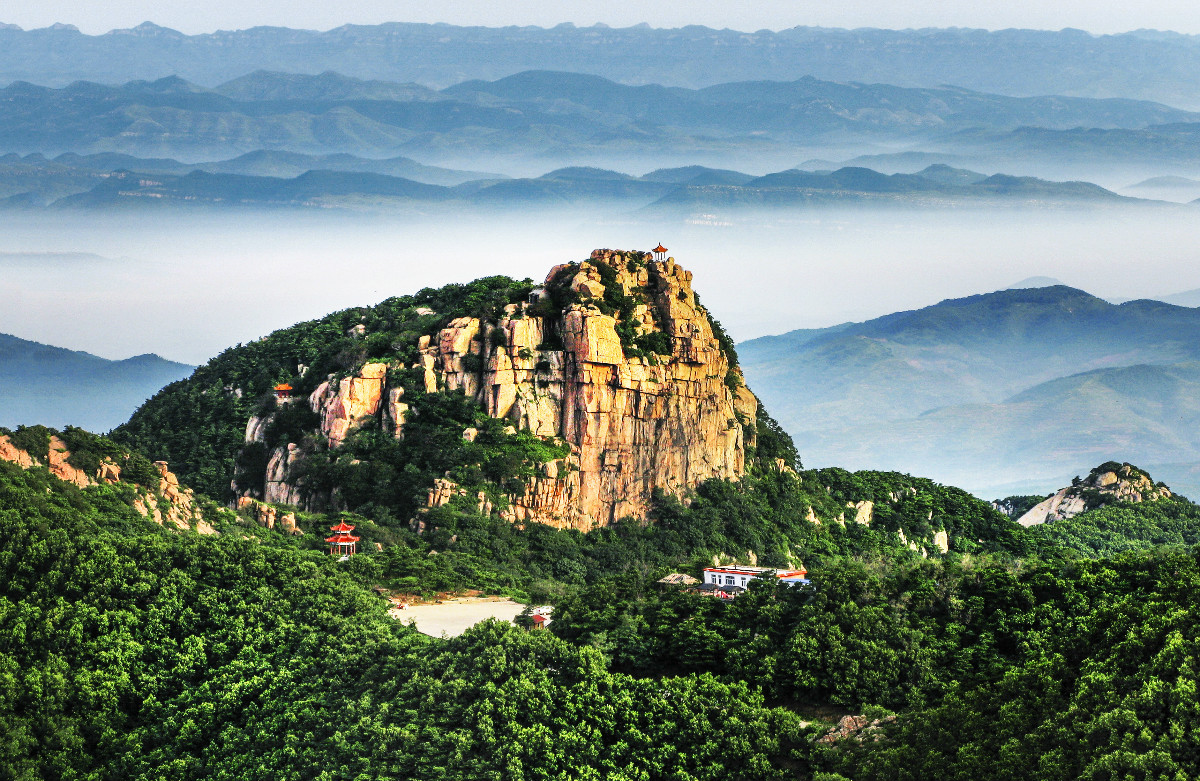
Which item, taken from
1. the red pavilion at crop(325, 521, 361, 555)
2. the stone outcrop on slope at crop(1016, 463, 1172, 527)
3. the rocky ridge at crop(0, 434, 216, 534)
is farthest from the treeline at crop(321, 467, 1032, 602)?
the stone outcrop on slope at crop(1016, 463, 1172, 527)

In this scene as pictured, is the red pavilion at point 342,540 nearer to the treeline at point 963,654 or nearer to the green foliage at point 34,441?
the green foliage at point 34,441

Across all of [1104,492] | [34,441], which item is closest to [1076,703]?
[34,441]

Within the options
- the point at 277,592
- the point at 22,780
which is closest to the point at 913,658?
the point at 277,592

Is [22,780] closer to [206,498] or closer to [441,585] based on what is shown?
[441,585]

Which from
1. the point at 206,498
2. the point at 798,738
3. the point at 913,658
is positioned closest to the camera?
the point at 798,738

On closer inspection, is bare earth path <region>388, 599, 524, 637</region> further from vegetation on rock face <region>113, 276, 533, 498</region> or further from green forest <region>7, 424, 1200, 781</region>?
vegetation on rock face <region>113, 276, 533, 498</region>

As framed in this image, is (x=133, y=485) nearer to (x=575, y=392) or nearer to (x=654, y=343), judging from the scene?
(x=575, y=392)

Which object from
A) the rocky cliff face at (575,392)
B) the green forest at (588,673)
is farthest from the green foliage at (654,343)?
the green forest at (588,673)
